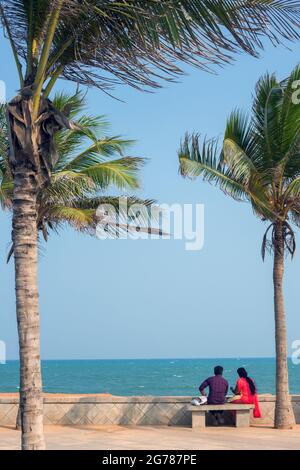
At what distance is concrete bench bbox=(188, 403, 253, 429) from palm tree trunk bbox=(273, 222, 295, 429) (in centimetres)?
62

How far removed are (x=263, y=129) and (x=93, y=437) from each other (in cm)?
705

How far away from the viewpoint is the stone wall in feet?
55.7

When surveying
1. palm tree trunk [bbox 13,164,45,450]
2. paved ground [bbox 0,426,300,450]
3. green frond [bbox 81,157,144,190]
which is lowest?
paved ground [bbox 0,426,300,450]

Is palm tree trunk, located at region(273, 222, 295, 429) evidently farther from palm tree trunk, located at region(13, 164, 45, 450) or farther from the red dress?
palm tree trunk, located at region(13, 164, 45, 450)

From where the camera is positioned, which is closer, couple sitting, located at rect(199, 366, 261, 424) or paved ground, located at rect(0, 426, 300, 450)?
paved ground, located at rect(0, 426, 300, 450)

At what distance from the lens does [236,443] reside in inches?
545

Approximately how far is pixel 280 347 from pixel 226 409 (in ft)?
5.69

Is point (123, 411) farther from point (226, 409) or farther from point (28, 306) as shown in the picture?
point (28, 306)

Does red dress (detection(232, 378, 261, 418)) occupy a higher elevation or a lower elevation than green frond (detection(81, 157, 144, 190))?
lower

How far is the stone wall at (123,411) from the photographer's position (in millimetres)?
16969

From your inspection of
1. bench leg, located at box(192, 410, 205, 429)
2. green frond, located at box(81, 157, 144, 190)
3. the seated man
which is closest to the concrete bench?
bench leg, located at box(192, 410, 205, 429)

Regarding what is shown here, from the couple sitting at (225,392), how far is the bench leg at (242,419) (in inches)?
9.0

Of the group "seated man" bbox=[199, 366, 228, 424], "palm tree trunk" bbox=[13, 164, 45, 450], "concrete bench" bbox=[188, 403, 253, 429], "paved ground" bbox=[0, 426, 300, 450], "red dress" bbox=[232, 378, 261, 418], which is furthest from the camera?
"red dress" bbox=[232, 378, 261, 418]
